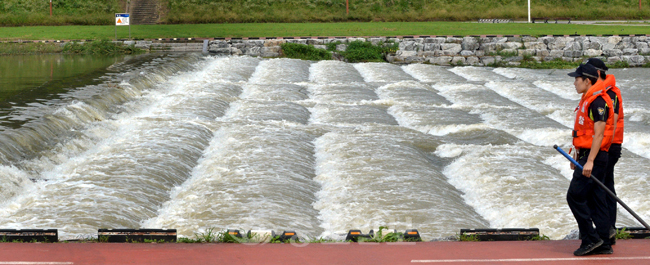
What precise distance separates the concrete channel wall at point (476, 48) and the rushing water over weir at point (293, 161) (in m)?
13.8

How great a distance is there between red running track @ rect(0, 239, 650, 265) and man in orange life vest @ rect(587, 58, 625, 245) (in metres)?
0.40

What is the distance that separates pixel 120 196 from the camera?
9125 mm

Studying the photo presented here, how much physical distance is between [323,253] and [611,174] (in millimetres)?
2856

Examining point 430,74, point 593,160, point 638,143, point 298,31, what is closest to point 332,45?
point 298,31

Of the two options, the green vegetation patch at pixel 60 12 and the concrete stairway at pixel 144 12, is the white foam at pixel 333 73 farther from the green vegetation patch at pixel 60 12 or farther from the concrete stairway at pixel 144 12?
the green vegetation patch at pixel 60 12

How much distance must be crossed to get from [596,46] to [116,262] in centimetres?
3317

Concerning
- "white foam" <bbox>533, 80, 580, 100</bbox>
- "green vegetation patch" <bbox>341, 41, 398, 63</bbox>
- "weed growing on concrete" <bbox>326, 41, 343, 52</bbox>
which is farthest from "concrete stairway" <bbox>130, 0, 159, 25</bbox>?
"white foam" <bbox>533, 80, 580, 100</bbox>

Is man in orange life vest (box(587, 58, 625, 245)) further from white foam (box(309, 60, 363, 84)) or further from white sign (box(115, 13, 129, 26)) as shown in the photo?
white sign (box(115, 13, 129, 26))

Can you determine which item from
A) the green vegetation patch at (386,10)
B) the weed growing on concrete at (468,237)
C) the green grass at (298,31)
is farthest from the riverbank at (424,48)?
the weed growing on concrete at (468,237)

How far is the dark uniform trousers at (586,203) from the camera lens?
5.90 meters

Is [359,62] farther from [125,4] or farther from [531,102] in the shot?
[125,4]

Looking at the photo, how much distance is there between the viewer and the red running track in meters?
5.85

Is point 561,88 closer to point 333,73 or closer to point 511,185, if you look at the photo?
point 333,73

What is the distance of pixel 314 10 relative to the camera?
2042 inches
